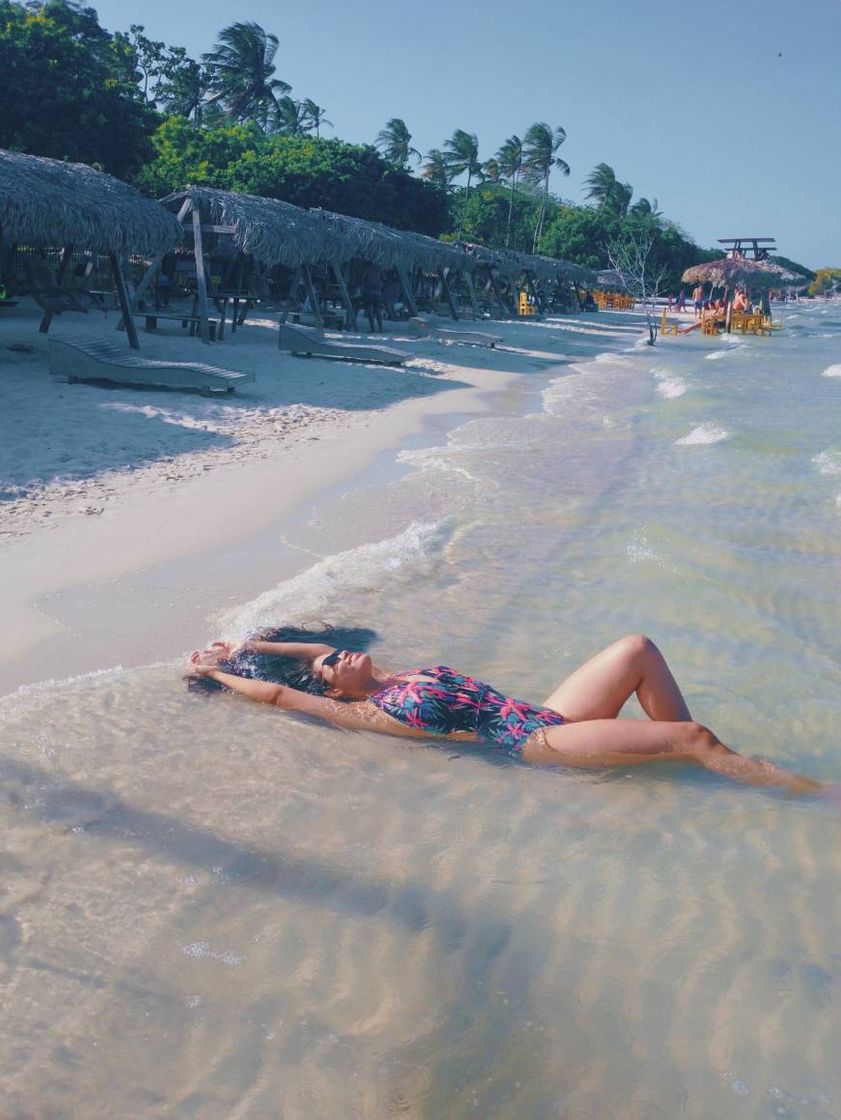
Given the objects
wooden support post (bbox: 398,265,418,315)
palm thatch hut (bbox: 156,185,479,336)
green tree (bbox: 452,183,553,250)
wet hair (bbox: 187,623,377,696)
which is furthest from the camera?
green tree (bbox: 452,183,553,250)

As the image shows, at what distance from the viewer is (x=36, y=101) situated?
800 inches

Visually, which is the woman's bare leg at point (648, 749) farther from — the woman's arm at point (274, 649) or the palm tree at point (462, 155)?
the palm tree at point (462, 155)

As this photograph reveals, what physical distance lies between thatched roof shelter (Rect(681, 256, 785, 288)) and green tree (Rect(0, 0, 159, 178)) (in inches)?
851

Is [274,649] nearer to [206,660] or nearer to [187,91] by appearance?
[206,660]

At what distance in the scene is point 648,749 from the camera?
124 inches

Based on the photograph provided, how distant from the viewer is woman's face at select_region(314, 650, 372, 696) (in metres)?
3.51

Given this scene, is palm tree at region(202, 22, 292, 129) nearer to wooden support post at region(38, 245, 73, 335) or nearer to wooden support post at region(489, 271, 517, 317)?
wooden support post at region(489, 271, 517, 317)

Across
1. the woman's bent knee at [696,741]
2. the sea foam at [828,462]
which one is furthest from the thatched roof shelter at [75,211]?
the woman's bent knee at [696,741]

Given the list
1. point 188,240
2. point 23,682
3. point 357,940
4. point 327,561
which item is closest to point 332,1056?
point 357,940

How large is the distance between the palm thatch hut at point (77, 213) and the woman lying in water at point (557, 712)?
9962mm

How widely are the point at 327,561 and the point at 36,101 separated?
19.2 metres

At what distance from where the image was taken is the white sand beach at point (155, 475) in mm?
4492

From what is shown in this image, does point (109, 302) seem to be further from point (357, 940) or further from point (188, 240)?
point (357, 940)

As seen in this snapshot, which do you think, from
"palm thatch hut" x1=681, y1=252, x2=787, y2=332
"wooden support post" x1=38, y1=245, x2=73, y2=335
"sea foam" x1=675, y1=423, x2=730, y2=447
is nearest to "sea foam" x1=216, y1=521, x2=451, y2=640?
"sea foam" x1=675, y1=423, x2=730, y2=447
